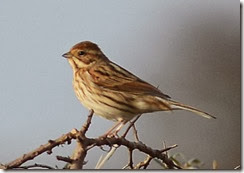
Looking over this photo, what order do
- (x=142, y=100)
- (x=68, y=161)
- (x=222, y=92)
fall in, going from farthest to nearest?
1. (x=222, y=92)
2. (x=142, y=100)
3. (x=68, y=161)

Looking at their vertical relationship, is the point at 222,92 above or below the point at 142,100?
below

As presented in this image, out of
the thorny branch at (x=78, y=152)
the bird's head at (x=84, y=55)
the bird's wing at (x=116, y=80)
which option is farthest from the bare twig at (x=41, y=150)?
the bird's head at (x=84, y=55)

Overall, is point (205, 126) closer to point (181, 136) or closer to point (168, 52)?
point (181, 136)

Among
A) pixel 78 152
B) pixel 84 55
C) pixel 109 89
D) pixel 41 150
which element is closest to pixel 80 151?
pixel 78 152

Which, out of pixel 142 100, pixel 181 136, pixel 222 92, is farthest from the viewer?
pixel 222 92

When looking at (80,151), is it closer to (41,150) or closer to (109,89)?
(41,150)

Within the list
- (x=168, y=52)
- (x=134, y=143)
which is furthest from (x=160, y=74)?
(x=134, y=143)

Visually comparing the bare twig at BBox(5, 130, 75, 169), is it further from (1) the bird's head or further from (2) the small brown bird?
(1) the bird's head
